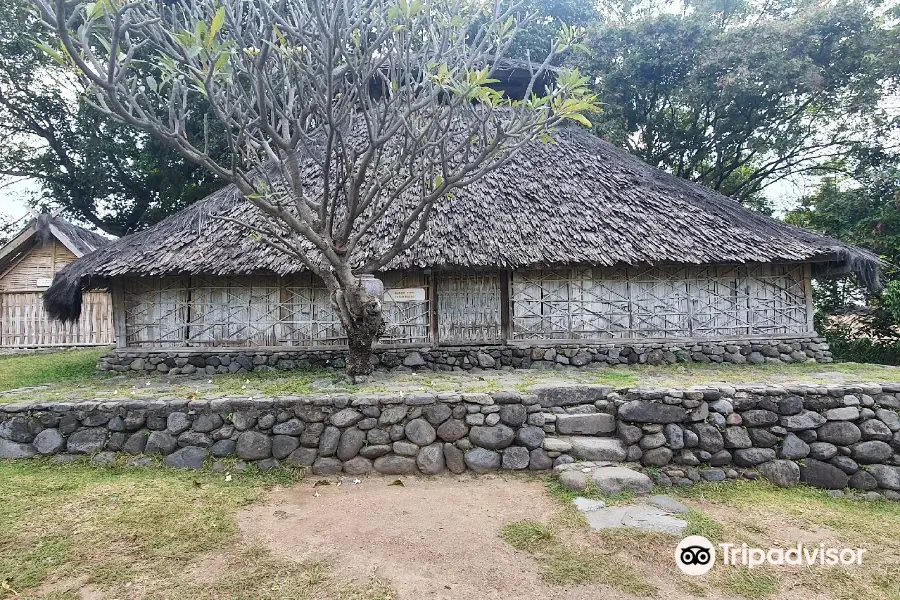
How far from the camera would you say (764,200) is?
15.2m

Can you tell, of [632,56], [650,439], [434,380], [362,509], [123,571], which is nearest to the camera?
[123,571]

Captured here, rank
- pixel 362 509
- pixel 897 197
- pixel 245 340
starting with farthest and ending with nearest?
pixel 897 197 → pixel 245 340 → pixel 362 509

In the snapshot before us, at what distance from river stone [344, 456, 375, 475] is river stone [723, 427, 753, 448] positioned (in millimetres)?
3795

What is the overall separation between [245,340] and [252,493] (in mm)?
4360

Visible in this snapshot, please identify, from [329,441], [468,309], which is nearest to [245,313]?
[468,309]

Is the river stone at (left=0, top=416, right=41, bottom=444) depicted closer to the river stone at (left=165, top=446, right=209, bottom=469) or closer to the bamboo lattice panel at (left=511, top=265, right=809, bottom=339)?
the river stone at (left=165, top=446, right=209, bottom=469)

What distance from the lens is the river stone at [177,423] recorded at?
4.67 meters

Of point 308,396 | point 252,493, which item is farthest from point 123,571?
point 308,396

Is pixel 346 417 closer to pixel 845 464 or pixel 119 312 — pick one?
pixel 845 464

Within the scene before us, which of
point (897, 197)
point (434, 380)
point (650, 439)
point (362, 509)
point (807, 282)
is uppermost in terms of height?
point (897, 197)

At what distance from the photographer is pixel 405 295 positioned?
7.62 meters

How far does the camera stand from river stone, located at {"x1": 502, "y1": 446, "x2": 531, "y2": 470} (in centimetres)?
464

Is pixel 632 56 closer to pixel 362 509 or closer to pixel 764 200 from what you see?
pixel 764 200

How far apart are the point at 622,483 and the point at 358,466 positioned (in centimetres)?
267
